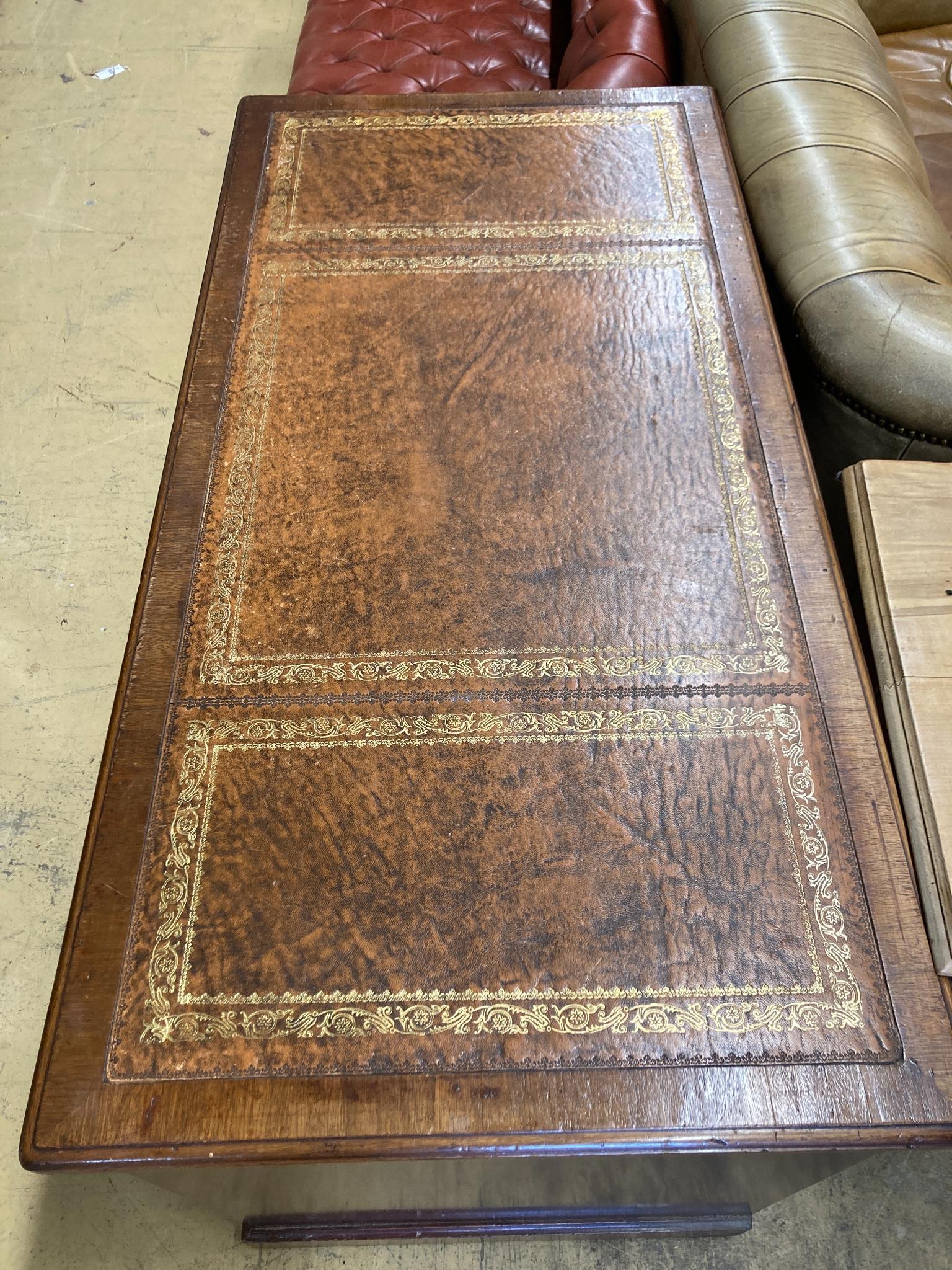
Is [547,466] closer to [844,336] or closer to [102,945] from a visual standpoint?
[844,336]

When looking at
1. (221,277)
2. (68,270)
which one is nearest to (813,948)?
(221,277)

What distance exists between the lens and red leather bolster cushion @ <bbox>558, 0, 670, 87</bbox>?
1763 millimetres

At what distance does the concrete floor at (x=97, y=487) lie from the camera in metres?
1.38

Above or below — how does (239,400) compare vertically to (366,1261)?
above

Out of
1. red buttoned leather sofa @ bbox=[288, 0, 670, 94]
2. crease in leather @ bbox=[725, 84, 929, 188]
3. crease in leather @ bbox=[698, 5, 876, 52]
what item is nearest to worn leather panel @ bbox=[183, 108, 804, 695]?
crease in leather @ bbox=[725, 84, 929, 188]

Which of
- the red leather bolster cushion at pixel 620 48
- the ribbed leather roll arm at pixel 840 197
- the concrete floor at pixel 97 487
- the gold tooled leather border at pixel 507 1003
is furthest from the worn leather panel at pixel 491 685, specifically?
the concrete floor at pixel 97 487

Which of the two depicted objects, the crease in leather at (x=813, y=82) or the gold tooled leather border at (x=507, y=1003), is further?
the crease in leather at (x=813, y=82)

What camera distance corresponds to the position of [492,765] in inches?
42.4

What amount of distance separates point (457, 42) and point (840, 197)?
1.12 metres

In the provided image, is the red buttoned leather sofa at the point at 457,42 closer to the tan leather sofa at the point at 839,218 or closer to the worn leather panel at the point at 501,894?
the tan leather sofa at the point at 839,218

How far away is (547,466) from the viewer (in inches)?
50.9

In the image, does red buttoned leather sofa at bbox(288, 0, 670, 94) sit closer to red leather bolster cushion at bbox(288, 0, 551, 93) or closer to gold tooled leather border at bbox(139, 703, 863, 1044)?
red leather bolster cushion at bbox(288, 0, 551, 93)

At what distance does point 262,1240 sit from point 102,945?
682mm

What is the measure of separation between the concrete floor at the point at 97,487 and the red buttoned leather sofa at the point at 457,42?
621mm
